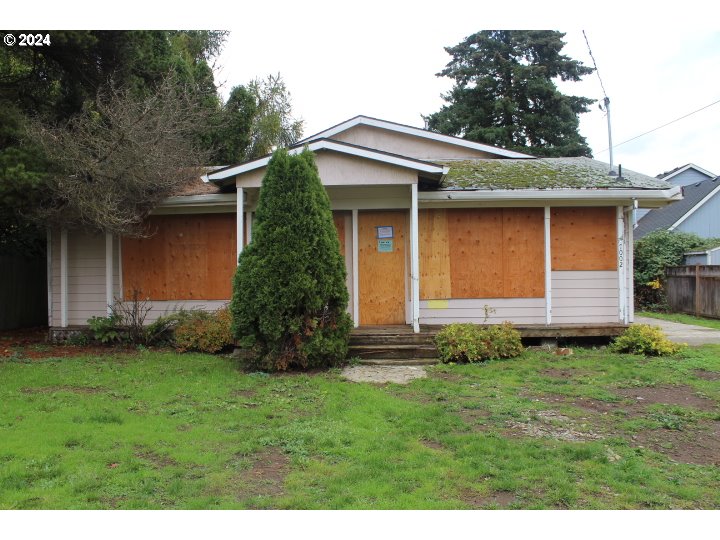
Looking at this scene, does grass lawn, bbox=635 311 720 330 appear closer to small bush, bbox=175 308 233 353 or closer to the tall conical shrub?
the tall conical shrub

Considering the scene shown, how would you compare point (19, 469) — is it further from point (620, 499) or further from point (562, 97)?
point (562, 97)

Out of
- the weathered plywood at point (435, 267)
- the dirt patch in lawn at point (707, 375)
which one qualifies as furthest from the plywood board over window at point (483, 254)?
the dirt patch in lawn at point (707, 375)

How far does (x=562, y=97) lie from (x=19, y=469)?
3012cm

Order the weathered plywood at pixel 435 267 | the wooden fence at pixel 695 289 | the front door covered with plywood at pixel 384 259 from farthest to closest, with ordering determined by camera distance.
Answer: the wooden fence at pixel 695 289
the front door covered with plywood at pixel 384 259
the weathered plywood at pixel 435 267

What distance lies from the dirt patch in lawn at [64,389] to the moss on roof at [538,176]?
657 centimetres

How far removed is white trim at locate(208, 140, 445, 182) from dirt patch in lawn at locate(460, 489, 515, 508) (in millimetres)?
5962

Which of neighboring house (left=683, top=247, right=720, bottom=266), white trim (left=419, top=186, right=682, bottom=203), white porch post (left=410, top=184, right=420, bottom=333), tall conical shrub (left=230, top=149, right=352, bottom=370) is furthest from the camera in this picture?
neighboring house (left=683, top=247, right=720, bottom=266)

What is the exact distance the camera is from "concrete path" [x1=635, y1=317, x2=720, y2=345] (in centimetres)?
1059

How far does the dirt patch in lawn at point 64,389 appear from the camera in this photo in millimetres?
6770

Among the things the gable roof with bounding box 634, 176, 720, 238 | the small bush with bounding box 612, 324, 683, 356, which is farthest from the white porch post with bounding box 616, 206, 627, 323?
the gable roof with bounding box 634, 176, 720, 238

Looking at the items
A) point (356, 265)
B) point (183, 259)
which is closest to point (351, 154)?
point (356, 265)

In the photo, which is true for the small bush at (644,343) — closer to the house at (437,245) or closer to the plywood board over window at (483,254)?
the house at (437,245)

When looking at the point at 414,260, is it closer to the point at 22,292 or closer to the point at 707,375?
the point at 707,375

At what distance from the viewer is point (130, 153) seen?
8.82m
